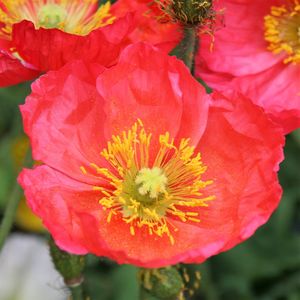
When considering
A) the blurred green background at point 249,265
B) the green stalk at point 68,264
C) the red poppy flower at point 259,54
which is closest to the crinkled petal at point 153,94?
the red poppy flower at point 259,54

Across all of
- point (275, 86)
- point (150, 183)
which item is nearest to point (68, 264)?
point (150, 183)

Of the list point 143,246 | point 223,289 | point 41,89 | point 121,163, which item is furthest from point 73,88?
point 223,289

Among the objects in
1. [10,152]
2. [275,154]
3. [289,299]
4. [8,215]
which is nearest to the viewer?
[275,154]

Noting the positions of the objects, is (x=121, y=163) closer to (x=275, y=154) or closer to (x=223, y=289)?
(x=275, y=154)

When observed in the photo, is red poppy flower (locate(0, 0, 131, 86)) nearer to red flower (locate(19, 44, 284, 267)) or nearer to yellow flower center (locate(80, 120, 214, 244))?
red flower (locate(19, 44, 284, 267))

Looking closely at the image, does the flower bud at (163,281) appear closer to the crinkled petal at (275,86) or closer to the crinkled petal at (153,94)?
the crinkled petal at (153,94)

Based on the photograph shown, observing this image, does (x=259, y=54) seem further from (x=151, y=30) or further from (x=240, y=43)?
(x=151, y=30)
